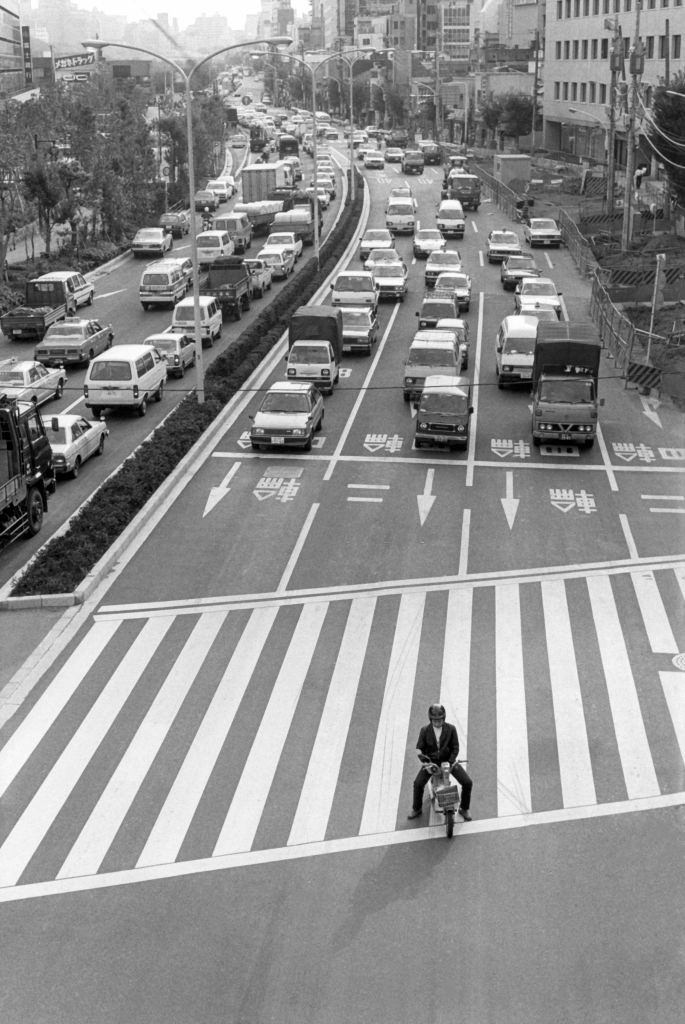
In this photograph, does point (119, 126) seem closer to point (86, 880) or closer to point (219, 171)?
point (219, 171)

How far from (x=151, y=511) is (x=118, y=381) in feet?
30.2

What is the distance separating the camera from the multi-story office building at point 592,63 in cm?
8560

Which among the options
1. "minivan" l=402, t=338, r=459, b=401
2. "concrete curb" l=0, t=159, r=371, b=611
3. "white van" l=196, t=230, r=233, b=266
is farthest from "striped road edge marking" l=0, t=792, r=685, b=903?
"white van" l=196, t=230, r=233, b=266

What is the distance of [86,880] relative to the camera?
46.2 ft

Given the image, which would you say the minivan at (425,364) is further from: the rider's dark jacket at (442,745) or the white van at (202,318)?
the rider's dark jacket at (442,745)

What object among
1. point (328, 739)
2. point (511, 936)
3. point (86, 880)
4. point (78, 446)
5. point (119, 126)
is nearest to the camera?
point (511, 936)

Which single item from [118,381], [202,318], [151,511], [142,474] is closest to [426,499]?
[151,511]

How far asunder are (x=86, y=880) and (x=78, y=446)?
18.1 metres

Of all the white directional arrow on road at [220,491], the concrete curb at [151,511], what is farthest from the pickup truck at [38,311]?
the white directional arrow on road at [220,491]

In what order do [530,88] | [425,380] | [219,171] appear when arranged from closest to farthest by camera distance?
[425,380]
[219,171]
[530,88]

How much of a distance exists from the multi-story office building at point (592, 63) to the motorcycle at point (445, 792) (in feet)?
231

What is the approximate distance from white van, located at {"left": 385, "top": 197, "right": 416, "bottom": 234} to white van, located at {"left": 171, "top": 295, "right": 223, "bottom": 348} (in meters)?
29.0

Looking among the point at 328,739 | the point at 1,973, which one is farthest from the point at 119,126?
the point at 1,973

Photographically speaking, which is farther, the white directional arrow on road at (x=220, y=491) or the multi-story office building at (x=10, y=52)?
the multi-story office building at (x=10, y=52)
